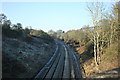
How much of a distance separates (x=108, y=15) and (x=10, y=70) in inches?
726

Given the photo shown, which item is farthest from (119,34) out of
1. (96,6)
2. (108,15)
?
(96,6)

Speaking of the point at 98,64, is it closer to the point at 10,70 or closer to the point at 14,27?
the point at 10,70

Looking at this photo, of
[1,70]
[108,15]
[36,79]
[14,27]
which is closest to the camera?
[1,70]

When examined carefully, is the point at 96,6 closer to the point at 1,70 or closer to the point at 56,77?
the point at 56,77

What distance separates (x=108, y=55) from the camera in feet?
45.7

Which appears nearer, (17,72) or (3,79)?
(3,79)

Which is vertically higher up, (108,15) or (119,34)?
(108,15)

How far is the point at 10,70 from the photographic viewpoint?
13109 mm

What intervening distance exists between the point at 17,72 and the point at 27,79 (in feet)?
6.58

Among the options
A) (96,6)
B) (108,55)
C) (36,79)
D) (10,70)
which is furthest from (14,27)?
(108,55)

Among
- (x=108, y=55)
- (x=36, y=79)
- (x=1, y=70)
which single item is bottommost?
(x=36, y=79)

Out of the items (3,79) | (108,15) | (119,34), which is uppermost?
(108,15)

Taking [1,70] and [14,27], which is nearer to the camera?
[1,70]

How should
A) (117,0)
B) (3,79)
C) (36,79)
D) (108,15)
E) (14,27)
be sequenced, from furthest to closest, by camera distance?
(14,27) < (108,15) < (117,0) < (36,79) < (3,79)
